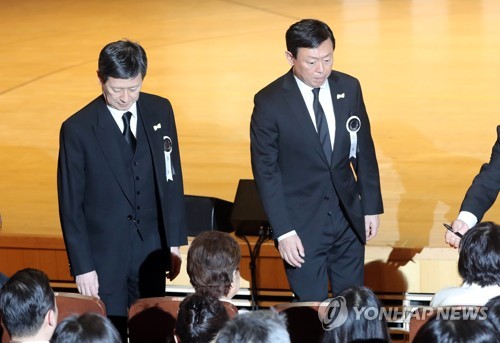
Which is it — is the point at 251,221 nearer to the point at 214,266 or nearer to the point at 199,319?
the point at 214,266

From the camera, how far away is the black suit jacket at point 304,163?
397 centimetres

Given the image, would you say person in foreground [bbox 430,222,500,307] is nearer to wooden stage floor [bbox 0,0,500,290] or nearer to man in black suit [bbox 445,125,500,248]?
man in black suit [bbox 445,125,500,248]

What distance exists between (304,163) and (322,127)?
0.16 metres

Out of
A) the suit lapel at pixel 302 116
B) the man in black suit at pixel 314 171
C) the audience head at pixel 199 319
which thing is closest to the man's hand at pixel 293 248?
the man in black suit at pixel 314 171

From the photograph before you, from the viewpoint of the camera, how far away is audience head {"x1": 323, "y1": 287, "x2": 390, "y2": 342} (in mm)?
2717

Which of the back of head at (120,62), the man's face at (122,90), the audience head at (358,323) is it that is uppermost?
the back of head at (120,62)

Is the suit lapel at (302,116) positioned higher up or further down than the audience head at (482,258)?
higher up

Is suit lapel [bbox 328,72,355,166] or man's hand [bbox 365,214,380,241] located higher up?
suit lapel [bbox 328,72,355,166]

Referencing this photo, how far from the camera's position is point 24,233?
211 inches

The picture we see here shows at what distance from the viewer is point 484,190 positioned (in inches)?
A: 163

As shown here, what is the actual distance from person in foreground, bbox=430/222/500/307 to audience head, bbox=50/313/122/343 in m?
1.24

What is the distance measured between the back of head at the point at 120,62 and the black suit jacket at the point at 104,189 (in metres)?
0.25

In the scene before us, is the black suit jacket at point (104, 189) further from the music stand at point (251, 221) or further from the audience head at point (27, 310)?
the music stand at point (251, 221)

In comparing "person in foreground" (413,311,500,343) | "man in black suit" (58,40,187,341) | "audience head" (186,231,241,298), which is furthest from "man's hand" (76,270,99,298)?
"person in foreground" (413,311,500,343)
